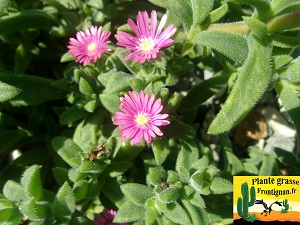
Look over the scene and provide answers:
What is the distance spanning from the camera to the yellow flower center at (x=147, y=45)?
173 centimetres

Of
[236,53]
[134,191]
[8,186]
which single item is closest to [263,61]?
[236,53]

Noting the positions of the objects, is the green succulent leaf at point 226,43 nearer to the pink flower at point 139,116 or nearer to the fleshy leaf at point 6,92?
the pink flower at point 139,116

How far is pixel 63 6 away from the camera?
86.6 inches

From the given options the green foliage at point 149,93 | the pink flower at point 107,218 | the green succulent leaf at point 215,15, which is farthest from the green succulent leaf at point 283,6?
the pink flower at point 107,218

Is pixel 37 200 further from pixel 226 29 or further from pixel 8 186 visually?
pixel 226 29

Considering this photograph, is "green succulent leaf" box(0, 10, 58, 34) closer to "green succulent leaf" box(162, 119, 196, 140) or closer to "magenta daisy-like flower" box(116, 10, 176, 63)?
"magenta daisy-like flower" box(116, 10, 176, 63)

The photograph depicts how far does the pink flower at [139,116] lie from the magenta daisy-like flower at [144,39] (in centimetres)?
15

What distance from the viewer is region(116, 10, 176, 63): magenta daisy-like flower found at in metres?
1.69

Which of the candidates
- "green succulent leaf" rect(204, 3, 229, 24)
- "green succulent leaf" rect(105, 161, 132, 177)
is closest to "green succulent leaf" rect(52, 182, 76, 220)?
"green succulent leaf" rect(105, 161, 132, 177)

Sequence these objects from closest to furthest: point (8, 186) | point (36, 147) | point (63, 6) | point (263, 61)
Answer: point (263, 61) < point (8, 186) < point (63, 6) < point (36, 147)

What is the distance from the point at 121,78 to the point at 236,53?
46cm

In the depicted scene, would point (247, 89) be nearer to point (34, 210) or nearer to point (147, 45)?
point (147, 45)

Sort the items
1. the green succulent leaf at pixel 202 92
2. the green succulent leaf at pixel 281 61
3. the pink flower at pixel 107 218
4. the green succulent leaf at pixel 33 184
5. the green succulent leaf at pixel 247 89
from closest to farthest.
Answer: the green succulent leaf at pixel 247 89 < the green succulent leaf at pixel 33 184 < the green succulent leaf at pixel 281 61 < the pink flower at pixel 107 218 < the green succulent leaf at pixel 202 92

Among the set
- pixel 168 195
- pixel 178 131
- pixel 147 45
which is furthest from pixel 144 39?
pixel 168 195
